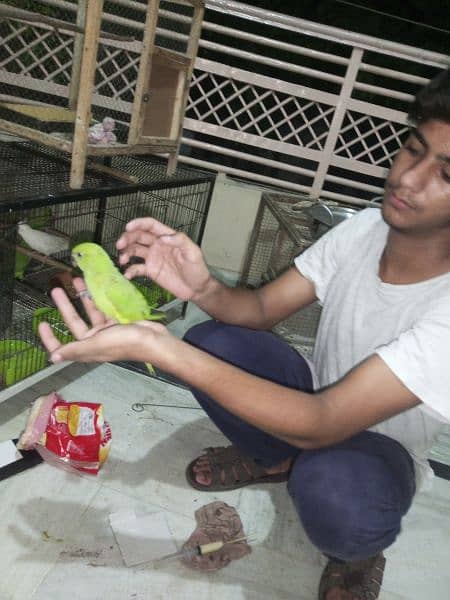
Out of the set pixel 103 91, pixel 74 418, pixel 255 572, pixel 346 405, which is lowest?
pixel 255 572

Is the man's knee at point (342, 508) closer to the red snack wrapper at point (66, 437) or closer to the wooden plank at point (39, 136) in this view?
the red snack wrapper at point (66, 437)

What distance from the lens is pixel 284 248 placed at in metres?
2.93

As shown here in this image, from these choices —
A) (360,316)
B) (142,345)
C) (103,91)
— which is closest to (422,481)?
(360,316)

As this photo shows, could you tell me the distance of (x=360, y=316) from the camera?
140 centimetres

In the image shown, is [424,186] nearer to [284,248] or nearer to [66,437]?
[66,437]

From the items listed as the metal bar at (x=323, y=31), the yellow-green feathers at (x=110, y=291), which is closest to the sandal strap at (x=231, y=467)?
the yellow-green feathers at (x=110, y=291)

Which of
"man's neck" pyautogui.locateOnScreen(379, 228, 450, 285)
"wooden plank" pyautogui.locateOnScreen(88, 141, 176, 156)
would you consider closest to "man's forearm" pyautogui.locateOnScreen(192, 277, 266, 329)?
"man's neck" pyautogui.locateOnScreen(379, 228, 450, 285)

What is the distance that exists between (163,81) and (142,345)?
203 cm

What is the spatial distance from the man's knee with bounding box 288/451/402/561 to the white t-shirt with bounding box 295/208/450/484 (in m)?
0.23

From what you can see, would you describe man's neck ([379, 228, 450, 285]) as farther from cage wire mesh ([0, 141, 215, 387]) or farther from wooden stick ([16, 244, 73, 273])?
wooden stick ([16, 244, 73, 273])

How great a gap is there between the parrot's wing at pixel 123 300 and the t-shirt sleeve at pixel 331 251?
2.08 feet

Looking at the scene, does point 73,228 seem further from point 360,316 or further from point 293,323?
point 360,316

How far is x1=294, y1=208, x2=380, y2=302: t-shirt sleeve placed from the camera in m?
1.56

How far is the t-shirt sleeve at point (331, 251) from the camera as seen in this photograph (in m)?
1.56
